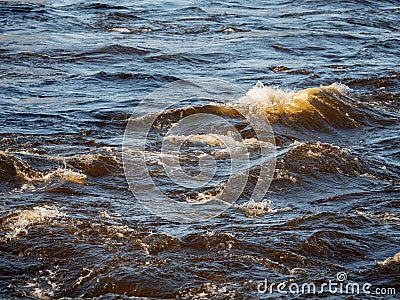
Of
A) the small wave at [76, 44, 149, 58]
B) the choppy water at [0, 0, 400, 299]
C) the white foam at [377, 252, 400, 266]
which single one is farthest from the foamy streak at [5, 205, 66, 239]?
the small wave at [76, 44, 149, 58]

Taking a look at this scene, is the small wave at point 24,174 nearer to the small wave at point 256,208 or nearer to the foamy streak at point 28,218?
Answer: the foamy streak at point 28,218

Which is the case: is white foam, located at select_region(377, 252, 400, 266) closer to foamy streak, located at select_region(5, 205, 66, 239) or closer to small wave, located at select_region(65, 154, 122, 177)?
foamy streak, located at select_region(5, 205, 66, 239)

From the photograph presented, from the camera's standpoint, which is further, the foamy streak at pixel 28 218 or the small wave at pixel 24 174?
the small wave at pixel 24 174

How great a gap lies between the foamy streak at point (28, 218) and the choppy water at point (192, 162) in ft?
0.05

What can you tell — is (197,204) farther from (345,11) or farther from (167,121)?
(345,11)

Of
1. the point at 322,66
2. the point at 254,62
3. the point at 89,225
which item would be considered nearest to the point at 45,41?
the point at 254,62

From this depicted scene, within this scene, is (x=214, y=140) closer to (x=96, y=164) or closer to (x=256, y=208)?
(x=96, y=164)

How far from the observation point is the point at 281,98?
28.2ft

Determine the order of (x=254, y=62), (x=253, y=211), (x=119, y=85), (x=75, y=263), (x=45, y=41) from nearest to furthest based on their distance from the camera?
(x=75, y=263), (x=253, y=211), (x=119, y=85), (x=254, y=62), (x=45, y=41)

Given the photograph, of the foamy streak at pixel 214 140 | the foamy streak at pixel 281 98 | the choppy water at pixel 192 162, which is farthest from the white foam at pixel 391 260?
the foamy streak at pixel 281 98

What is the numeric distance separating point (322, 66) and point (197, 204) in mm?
5352

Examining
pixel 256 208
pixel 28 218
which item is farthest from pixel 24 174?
pixel 256 208

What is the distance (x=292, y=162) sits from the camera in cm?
674

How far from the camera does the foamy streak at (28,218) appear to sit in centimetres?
516
